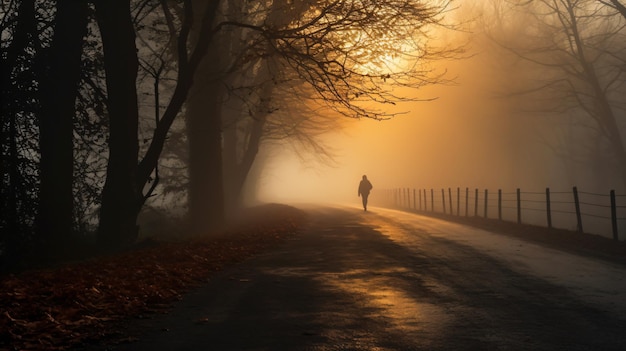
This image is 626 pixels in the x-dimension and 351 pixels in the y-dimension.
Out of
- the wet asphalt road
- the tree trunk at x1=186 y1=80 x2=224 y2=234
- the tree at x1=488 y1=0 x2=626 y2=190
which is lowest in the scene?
the wet asphalt road

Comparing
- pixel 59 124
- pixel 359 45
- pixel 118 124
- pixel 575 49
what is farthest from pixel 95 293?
pixel 575 49

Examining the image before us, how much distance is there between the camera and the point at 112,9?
1402 cm

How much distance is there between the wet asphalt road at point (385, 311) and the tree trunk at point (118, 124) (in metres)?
3.54

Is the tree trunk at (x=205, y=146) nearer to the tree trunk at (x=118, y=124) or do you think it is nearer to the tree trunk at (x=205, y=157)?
the tree trunk at (x=205, y=157)

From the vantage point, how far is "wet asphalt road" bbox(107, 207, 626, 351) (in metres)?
5.95

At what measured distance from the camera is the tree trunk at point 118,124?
13969 mm

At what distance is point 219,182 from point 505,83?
83.6 feet

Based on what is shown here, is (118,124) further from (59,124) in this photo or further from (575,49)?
(575,49)

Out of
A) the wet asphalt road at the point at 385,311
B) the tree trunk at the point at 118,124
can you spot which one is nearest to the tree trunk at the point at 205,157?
the tree trunk at the point at 118,124

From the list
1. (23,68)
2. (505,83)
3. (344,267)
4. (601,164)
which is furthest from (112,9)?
(601,164)

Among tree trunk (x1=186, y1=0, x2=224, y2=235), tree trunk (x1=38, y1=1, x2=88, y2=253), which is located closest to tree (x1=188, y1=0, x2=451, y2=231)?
tree trunk (x1=38, y1=1, x2=88, y2=253)

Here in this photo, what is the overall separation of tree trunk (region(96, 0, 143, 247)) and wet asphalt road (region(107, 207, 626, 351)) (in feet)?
11.6

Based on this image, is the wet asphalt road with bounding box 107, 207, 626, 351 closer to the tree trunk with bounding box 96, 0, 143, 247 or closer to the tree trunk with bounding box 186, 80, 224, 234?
the tree trunk with bounding box 96, 0, 143, 247

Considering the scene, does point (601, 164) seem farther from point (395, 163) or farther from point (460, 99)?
point (395, 163)
